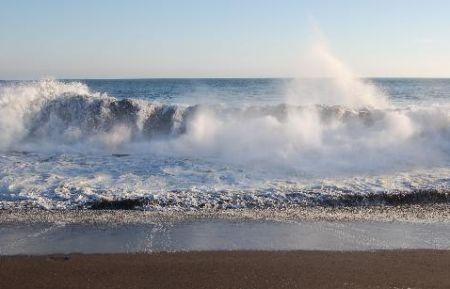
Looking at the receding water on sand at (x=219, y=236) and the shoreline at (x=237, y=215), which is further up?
the receding water on sand at (x=219, y=236)

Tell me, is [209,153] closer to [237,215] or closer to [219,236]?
[237,215]

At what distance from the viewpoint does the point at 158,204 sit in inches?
303

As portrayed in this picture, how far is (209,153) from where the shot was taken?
12.2m

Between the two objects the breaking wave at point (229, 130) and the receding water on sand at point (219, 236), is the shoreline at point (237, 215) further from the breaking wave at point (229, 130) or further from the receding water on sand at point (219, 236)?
the breaking wave at point (229, 130)

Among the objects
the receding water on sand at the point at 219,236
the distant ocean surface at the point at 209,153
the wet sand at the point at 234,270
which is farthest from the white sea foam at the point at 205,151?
the wet sand at the point at 234,270

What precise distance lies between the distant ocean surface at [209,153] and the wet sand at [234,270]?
2.39 m

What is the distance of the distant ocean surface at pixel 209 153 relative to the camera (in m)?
8.10

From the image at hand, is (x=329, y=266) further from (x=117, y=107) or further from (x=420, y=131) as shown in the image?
(x=117, y=107)

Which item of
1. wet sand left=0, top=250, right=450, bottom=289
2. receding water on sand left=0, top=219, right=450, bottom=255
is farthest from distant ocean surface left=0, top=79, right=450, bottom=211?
wet sand left=0, top=250, right=450, bottom=289

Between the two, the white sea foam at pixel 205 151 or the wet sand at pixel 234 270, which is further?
the white sea foam at pixel 205 151

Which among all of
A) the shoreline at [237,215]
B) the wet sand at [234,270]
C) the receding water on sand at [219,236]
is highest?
the wet sand at [234,270]

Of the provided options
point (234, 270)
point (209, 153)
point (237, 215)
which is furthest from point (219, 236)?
point (209, 153)

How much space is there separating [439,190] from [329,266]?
4211 mm

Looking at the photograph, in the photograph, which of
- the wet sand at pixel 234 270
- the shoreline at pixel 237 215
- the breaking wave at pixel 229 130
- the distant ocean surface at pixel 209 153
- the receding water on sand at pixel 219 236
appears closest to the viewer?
the wet sand at pixel 234 270
